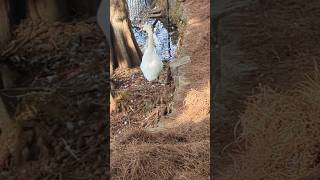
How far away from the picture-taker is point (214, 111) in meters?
2.89

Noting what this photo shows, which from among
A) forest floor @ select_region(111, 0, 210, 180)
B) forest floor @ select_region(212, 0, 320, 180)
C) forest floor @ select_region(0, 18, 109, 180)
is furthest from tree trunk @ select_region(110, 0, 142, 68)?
forest floor @ select_region(0, 18, 109, 180)

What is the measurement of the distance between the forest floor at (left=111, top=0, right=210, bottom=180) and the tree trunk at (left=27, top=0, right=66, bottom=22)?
1.35m

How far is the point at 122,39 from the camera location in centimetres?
371

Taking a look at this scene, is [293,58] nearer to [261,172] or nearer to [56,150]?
[261,172]

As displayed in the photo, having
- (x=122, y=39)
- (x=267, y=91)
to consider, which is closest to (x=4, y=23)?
(x=267, y=91)

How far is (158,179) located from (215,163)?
0.31 meters

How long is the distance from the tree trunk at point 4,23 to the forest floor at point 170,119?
1.37m

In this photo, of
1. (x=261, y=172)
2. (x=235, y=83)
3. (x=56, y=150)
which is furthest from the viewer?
(x=235, y=83)

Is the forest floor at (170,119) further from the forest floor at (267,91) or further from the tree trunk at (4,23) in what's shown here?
the tree trunk at (4,23)

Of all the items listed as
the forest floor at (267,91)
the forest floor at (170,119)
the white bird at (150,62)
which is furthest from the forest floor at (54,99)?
the white bird at (150,62)

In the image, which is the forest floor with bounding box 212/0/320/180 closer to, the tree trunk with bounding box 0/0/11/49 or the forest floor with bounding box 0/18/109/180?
the forest floor with bounding box 0/18/109/180

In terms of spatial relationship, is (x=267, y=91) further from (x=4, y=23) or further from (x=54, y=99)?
(x=4, y=23)

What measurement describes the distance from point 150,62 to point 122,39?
0.25 m

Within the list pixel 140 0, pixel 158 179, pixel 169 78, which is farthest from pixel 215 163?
pixel 140 0
